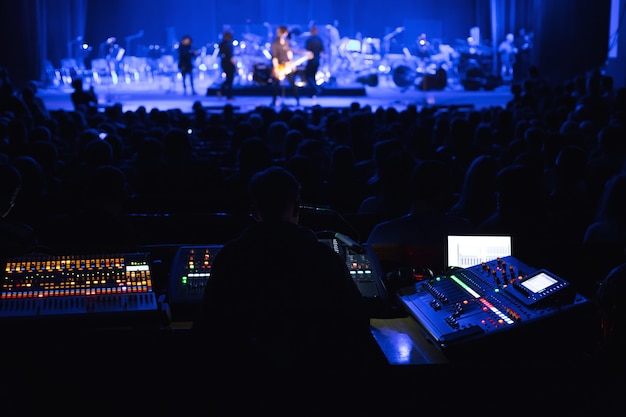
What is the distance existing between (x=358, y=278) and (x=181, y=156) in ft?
10.9

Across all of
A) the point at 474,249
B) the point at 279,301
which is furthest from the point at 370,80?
the point at 279,301

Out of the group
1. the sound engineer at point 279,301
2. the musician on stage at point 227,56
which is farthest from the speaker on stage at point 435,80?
the sound engineer at point 279,301

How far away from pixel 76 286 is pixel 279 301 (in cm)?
77

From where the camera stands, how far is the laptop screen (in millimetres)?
2789

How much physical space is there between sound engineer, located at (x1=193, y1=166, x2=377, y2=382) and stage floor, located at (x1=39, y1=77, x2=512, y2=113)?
11.8 m

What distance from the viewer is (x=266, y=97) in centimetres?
1625

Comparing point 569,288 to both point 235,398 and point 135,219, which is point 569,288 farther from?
point 135,219

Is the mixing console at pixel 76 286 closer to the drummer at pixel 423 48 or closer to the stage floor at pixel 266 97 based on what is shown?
the stage floor at pixel 266 97

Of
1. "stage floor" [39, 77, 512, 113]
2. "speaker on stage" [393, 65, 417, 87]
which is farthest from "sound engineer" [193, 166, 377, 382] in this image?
"speaker on stage" [393, 65, 417, 87]

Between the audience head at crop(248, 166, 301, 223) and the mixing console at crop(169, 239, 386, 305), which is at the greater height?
the audience head at crop(248, 166, 301, 223)

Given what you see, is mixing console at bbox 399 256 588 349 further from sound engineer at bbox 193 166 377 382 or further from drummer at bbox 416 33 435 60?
drummer at bbox 416 33 435 60

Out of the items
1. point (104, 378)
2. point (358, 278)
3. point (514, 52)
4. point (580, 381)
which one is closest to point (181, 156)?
point (358, 278)

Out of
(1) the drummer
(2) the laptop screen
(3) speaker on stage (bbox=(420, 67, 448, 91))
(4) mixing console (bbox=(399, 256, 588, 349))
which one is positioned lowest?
(4) mixing console (bbox=(399, 256, 588, 349))

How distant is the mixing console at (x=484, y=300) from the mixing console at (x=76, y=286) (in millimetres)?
886
